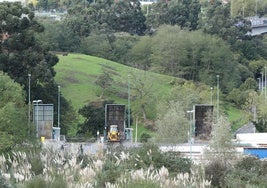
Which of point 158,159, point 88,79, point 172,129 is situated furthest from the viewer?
point 88,79

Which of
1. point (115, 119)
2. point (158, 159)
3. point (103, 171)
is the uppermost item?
point (115, 119)

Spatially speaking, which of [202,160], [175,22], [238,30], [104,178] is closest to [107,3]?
[175,22]

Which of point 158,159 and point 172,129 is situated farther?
point 172,129

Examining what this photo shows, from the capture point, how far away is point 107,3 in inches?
4397

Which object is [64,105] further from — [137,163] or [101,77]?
[137,163]

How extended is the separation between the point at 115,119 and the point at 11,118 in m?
10.9

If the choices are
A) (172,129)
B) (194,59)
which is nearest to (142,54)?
(194,59)

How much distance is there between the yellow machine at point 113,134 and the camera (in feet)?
175

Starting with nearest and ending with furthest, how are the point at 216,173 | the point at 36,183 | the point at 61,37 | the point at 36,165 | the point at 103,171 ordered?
the point at 36,183, the point at 103,171, the point at 36,165, the point at 216,173, the point at 61,37

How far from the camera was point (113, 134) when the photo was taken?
176 ft

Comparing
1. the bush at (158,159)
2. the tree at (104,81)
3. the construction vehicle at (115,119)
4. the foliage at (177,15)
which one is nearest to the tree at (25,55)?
the construction vehicle at (115,119)

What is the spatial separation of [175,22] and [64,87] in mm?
39675

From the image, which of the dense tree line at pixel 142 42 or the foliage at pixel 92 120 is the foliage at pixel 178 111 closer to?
the foliage at pixel 92 120

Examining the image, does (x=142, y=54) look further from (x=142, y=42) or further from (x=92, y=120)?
(x=92, y=120)
